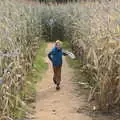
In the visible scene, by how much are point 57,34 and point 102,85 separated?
566 inches

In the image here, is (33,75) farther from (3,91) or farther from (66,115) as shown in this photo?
(3,91)

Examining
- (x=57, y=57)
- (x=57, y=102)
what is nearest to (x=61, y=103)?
(x=57, y=102)

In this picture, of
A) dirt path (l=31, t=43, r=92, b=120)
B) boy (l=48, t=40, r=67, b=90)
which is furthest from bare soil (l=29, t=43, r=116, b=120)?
boy (l=48, t=40, r=67, b=90)

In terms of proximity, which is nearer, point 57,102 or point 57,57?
point 57,102

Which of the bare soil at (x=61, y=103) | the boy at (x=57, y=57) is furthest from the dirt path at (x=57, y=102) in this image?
the boy at (x=57, y=57)

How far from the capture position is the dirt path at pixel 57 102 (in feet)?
22.0

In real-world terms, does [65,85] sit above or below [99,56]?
below

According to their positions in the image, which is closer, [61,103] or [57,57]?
[61,103]

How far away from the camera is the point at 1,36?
648cm

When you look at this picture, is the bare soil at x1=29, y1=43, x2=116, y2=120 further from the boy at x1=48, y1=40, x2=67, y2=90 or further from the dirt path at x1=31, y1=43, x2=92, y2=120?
the boy at x1=48, y1=40, x2=67, y2=90

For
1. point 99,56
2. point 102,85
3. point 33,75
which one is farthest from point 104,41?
point 33,75

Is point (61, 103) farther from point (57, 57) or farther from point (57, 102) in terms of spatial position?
point (57, 57)

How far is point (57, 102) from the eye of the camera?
7605 millimetres

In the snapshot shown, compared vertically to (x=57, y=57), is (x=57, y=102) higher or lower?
lower
